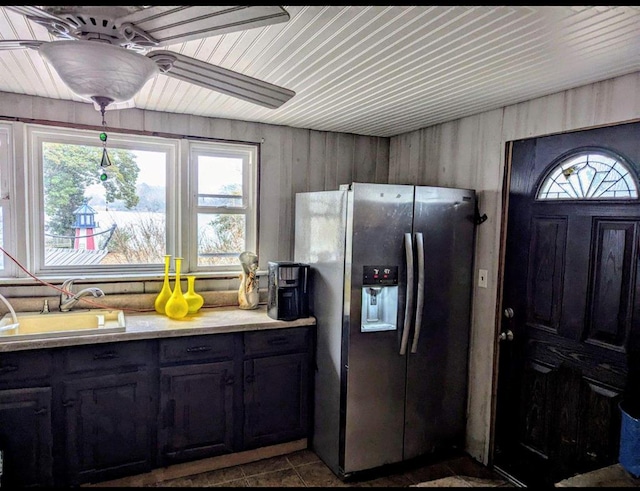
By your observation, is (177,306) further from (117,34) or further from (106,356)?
(117,34)

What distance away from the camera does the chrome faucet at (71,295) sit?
8.70 ft

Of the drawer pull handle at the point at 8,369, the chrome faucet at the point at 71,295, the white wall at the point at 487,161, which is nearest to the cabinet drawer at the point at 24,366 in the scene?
the drawer pull handle at the point at 8,369

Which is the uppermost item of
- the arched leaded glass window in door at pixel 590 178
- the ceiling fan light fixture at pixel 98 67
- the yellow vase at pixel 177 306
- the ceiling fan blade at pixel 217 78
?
the ceiling fan blade at pixel 217 78

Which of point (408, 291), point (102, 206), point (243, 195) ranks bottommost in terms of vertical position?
point (408, 291)

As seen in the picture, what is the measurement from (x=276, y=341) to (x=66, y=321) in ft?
4.17

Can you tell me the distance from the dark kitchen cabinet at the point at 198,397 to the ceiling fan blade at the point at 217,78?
150 cm

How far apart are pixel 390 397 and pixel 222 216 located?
1.70 m

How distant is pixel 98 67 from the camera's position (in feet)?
3.85

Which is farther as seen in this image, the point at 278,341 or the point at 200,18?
the point at 278,341

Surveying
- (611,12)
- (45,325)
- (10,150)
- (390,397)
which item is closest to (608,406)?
(390,397)

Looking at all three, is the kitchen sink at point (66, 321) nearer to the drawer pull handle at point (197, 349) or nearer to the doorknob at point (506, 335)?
the drawer pull handle at point (197, 349)

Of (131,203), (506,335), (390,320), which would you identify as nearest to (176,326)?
(131,203)

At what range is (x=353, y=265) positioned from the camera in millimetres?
2482

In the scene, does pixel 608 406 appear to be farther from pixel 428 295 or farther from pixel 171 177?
pixel 171 177
